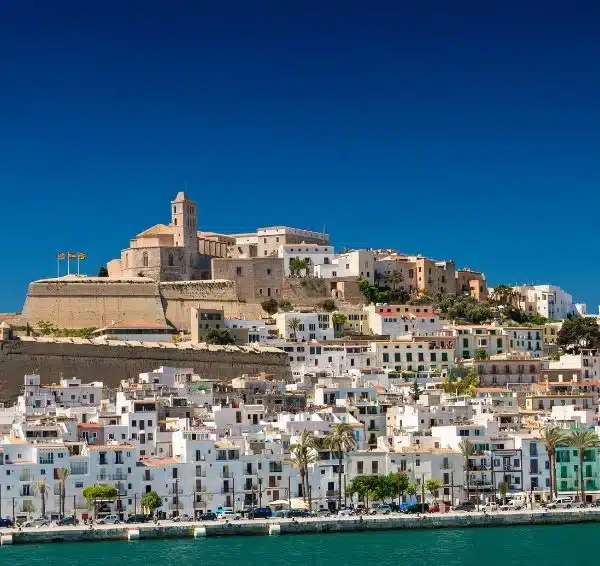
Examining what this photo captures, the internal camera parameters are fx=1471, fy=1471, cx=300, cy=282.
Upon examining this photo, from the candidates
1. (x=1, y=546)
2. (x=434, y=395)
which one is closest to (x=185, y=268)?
(x=434, y=395)

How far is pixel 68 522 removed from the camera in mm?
50625

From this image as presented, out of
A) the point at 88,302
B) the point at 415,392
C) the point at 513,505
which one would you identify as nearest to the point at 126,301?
the point at 88,302

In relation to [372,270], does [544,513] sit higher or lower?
lower

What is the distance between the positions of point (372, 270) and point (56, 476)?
4319 centimetres

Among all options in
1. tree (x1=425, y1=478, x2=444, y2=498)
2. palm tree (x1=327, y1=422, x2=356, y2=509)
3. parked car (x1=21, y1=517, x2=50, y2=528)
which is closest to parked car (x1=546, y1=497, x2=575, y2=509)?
tree (x1=425, y1=478, x2=444, y2=498)

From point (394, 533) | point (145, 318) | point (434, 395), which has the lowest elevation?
point (394, 533)

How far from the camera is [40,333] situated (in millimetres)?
83188

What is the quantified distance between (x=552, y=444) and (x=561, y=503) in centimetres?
221

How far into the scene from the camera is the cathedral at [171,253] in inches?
3597

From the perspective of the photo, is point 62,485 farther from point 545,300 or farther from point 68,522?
point 545,300

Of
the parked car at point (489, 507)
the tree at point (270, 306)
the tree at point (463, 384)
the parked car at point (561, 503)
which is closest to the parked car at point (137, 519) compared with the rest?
the parked car at point (489, 507)

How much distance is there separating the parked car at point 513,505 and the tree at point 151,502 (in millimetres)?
12539

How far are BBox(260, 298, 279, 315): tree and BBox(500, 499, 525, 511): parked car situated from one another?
3477cm

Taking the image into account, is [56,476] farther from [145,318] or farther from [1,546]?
[145,318]
